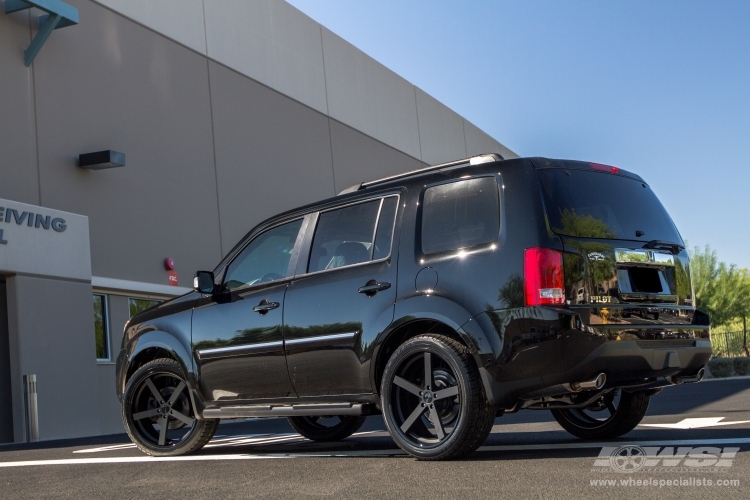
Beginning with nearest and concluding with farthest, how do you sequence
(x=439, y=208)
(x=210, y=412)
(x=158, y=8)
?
(x=439, y=208)
(x=210, y=412)
(x=158, y=8)

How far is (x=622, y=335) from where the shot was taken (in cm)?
555

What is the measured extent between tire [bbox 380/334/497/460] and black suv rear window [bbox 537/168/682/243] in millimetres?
1022

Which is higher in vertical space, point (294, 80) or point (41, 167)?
point (294, 80)

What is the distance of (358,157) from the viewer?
29.6 metres

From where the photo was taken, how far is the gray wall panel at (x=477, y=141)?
39.5 m

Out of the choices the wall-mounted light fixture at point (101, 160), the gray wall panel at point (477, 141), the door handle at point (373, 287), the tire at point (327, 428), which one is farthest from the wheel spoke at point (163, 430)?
the gray wall panel at point (477, 141)

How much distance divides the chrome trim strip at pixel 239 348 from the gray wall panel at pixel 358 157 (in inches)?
814

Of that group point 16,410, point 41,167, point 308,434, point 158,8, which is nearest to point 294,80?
point 158,8

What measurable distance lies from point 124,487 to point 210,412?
1.87m

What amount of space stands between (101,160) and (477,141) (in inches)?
972

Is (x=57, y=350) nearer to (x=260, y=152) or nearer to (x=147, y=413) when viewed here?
(x=260, y=152)

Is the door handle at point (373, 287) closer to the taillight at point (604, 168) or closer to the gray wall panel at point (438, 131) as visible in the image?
the taillight at point (604, 168)

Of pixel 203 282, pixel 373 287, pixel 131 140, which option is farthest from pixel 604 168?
pixel 131 140

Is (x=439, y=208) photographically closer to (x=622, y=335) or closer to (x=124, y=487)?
(x=622, y=335)
